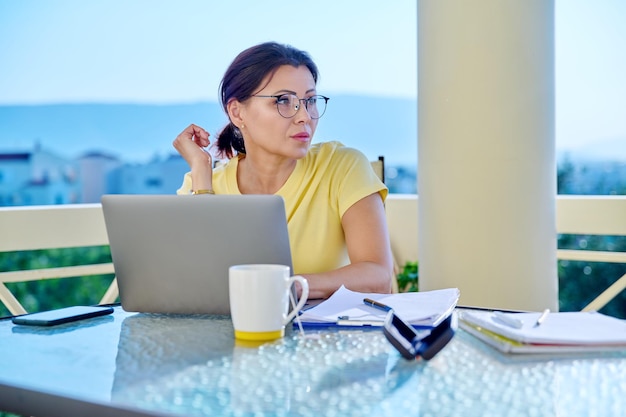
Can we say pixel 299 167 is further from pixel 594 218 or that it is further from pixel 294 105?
pixel 594 218

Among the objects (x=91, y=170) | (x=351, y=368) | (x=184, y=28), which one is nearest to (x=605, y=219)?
(x=351, y=368)

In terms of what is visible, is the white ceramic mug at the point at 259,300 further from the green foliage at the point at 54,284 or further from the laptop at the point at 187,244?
the green foliage at the point at 54,284

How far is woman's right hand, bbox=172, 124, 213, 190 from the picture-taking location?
2.07m

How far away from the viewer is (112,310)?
56.7 inches

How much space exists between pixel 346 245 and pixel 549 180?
90 centimetres

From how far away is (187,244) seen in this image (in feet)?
4.31

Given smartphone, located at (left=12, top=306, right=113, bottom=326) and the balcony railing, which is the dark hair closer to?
smartphone, located at (left=12, top=306, right=113, bottom=326)

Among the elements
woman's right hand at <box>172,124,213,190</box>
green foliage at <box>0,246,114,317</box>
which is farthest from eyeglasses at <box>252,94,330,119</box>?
green foliage at <box>0,246,114,317</box>

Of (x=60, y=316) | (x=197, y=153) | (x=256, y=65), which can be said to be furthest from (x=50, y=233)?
(x=60, y=316)

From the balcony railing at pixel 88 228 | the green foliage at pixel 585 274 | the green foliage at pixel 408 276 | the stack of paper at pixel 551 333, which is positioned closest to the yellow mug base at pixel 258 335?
the stack of paper at pixel 551 333

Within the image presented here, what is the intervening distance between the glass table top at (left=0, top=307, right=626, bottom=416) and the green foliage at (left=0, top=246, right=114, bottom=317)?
4676 mm

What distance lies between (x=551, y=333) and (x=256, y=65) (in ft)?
3.87

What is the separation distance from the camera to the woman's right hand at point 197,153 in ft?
6.80

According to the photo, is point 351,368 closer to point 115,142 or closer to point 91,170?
point 115,142
